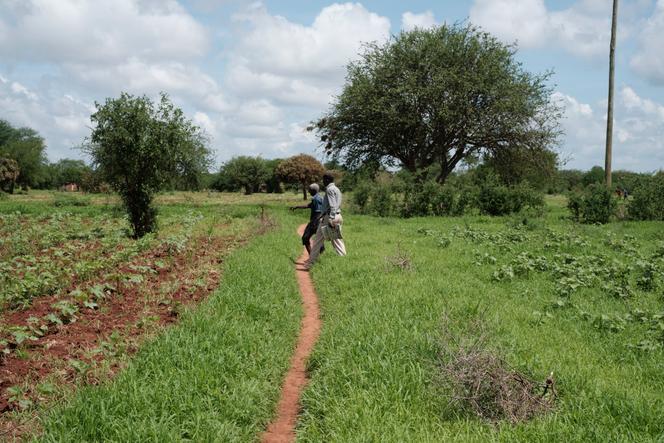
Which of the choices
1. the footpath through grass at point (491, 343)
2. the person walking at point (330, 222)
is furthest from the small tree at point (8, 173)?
the footpath through grass at point (491, 343)

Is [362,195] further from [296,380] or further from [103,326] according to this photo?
[296,380]

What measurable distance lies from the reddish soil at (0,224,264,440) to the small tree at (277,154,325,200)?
158ft

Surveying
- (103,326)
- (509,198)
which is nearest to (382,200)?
(509,198)

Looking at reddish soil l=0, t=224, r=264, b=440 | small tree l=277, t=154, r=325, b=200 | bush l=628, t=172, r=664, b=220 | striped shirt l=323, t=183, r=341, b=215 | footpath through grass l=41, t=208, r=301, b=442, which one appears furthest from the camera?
small tree l=277, t=154, r=325, b=200

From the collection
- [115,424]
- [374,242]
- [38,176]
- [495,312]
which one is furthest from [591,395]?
[38,176]

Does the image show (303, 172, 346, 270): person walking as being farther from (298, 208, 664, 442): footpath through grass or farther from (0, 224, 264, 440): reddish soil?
(0, 224, 264, 440): reddish soil

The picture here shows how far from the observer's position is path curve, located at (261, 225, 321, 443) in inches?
198

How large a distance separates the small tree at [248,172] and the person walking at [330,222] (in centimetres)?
7291

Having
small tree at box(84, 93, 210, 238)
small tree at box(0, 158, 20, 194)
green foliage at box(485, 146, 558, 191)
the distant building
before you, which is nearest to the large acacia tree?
green foliage at box(485, 146, 558, 191)

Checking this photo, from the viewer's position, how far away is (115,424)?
14.1ft

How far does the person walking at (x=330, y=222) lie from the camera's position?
40.7 feet

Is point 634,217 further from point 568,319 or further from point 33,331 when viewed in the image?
point 33,331

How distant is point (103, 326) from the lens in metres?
7.14

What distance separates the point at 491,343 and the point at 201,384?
3.18 meters
